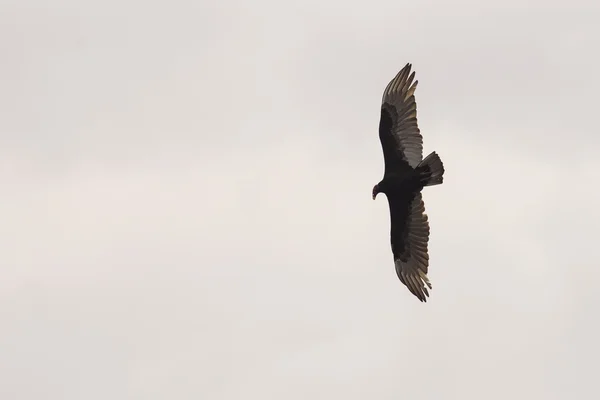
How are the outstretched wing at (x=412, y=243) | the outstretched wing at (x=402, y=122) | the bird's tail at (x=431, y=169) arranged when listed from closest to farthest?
the bird's tail at (x=431, y=169)
the outstretched wing at (x=402, y=122)
the outstretched wing at (x=412, y=243)

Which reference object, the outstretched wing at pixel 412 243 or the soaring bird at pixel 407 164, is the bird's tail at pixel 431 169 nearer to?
the soaring bird at pixel 407 164

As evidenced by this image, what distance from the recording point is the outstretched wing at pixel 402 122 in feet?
132

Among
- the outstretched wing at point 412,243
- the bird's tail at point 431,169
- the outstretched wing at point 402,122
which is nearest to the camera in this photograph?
the bird's tail at point 431,169

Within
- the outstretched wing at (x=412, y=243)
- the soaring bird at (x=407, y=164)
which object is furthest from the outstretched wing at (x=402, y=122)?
the outstretched wing at (x=412, y=243)

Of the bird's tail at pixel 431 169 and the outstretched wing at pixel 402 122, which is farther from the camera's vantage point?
the outstretched wing at pixel 402 122

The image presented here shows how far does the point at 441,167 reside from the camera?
131 feet

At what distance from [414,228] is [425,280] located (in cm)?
144

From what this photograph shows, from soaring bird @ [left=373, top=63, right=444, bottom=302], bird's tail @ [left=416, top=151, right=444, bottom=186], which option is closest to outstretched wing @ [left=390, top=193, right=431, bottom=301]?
soaring bird @ [left=373, top=63, right=444, bottom=302]

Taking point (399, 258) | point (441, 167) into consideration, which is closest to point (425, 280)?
point (399, 258)

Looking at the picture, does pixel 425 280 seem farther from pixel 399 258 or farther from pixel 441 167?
pixel 441 167

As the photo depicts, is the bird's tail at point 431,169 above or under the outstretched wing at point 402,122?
under

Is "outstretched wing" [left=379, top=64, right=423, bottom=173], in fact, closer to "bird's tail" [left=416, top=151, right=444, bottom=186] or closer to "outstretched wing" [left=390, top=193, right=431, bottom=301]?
"bird's tail" [left=416, top=151, right=444, bottom=186]

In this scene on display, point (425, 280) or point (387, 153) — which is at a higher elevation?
point (387, 153)

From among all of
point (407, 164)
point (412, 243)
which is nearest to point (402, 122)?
point (407, 164)
